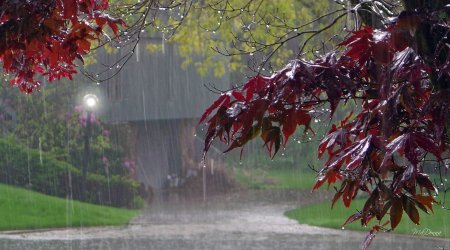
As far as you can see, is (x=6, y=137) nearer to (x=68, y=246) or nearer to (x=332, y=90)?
(x=68, y=246)

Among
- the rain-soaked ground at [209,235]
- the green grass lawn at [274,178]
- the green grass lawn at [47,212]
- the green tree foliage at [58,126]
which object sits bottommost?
the rain-soaked ground at [209,235]

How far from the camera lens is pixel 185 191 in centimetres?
2023

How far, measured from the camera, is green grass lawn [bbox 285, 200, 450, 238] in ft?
42.1

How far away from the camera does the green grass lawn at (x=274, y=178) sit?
21.1 metres

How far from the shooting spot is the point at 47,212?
1537 centimetres

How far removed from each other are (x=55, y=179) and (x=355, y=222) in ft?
22.6

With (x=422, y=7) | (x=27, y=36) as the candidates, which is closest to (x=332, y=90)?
(x=422, y=7)

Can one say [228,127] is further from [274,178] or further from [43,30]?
[274,178]

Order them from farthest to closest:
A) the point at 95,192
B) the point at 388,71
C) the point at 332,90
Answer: the point at 95,192 < the point at 332,90 < the point at 388,71

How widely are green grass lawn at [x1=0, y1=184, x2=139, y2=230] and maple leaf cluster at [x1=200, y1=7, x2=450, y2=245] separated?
1212cm

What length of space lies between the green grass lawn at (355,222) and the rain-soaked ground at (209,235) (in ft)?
0.79

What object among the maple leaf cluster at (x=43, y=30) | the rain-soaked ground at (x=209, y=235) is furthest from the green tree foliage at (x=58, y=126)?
the maple leaf cluster at (x=43, y=30)

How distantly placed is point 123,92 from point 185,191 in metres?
3.10

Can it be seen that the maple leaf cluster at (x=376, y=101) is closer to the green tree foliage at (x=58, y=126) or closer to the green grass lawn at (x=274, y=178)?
the green tree foliage at (x=58, y=126)
